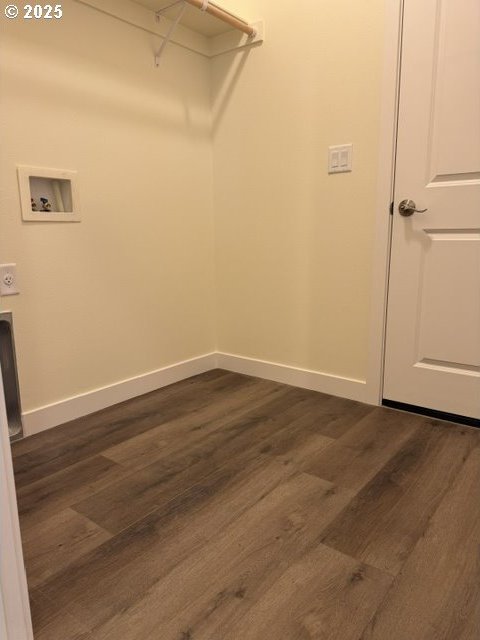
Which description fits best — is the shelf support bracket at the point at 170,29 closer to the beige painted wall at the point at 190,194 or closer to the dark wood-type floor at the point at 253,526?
the beige painted wall at the point at 190,194

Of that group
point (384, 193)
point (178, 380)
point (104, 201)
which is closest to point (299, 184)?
point (384, 193)

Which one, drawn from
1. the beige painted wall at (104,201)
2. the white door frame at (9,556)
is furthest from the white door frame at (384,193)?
the white door frame at (9,556)

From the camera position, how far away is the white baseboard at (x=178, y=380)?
1.90 metres

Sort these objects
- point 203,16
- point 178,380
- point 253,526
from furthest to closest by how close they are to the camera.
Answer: point 178,380
point 203,16
point 253,526

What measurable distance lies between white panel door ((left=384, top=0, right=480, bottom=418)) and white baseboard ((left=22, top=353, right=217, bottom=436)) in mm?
1105

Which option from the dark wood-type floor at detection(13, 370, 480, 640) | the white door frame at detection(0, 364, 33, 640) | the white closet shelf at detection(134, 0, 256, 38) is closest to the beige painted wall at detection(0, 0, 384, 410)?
the white closet shelf at detection(134, 0, 256, 38)

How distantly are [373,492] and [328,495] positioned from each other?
144mm

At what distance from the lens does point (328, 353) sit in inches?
88.1

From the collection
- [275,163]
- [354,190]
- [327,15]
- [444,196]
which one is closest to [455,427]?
[444,196]

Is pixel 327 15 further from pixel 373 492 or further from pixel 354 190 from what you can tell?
pixel 373 492

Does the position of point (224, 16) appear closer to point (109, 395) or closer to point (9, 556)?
point (109, 395)

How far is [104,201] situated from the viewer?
199 cm

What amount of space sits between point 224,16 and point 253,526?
2127mm

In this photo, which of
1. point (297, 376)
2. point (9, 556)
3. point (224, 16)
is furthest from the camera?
point (297, 376)
